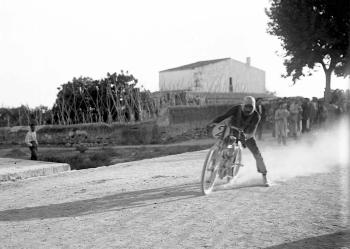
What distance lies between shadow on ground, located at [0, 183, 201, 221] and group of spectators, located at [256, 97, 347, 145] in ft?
31.1

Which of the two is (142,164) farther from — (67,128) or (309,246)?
Result: (67,128)

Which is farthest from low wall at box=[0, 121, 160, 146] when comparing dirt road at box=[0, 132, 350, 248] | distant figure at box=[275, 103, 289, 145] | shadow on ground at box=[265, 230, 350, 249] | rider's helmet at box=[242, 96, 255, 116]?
shadow on ground at box=[265, 230, 350, 249]

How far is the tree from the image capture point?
89.4 ft

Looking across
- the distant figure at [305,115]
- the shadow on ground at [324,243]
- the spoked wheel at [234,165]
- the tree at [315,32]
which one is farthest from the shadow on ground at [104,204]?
the tree at [315,32]

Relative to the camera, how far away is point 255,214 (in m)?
5.62

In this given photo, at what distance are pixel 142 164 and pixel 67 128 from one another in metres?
16.1

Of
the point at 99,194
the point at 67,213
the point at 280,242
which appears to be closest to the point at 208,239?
the point at 280,242

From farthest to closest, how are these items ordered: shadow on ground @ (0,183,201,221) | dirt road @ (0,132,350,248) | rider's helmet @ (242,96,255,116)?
rider's helmet @ (242,96,255,116) < shadow on ground @ (0,183,201,221) < dirt road @ (0,132,350,248)

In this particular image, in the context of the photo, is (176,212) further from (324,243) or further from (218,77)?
(218,77)

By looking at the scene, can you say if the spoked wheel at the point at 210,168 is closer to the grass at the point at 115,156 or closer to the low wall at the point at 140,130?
the grass at the point at 115,156

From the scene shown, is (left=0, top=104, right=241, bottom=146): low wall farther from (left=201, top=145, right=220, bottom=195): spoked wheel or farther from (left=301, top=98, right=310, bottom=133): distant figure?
(left=201, top=145, right=220, bottom=195): spoked wheel

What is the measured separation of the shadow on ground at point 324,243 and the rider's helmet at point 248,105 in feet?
10.4

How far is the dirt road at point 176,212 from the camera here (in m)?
4.68

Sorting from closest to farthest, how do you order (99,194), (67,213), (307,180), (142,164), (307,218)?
(307,218) < (67,213) < (99,194) < (307,180) < (142,164)
